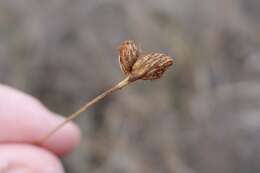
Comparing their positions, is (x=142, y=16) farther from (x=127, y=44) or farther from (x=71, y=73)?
(x=127, y=44)

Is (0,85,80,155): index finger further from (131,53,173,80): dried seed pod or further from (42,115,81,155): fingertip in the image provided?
(131,53,173,80): dried seed pod

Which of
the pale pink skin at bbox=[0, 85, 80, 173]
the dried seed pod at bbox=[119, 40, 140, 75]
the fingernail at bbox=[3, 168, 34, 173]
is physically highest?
the dried seed pod at bbox=[119, 40, 140, 75]

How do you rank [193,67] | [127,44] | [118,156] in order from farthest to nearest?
[193,67] → [118,156] → [127,44]

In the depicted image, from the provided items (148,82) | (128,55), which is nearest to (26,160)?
(128,55)

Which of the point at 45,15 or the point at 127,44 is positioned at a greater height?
the point at 45,15

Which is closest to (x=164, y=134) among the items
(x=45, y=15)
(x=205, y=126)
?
(x=205, y=126)

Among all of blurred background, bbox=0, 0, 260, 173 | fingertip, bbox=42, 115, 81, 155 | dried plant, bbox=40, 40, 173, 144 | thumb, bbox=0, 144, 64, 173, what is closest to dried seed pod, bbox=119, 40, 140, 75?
dried plant, bbox=40, 40, 173, 144

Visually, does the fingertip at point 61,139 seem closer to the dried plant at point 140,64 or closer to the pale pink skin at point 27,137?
the pale pink skin at point 27,137

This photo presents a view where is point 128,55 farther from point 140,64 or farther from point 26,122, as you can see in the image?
→ point 26,122
